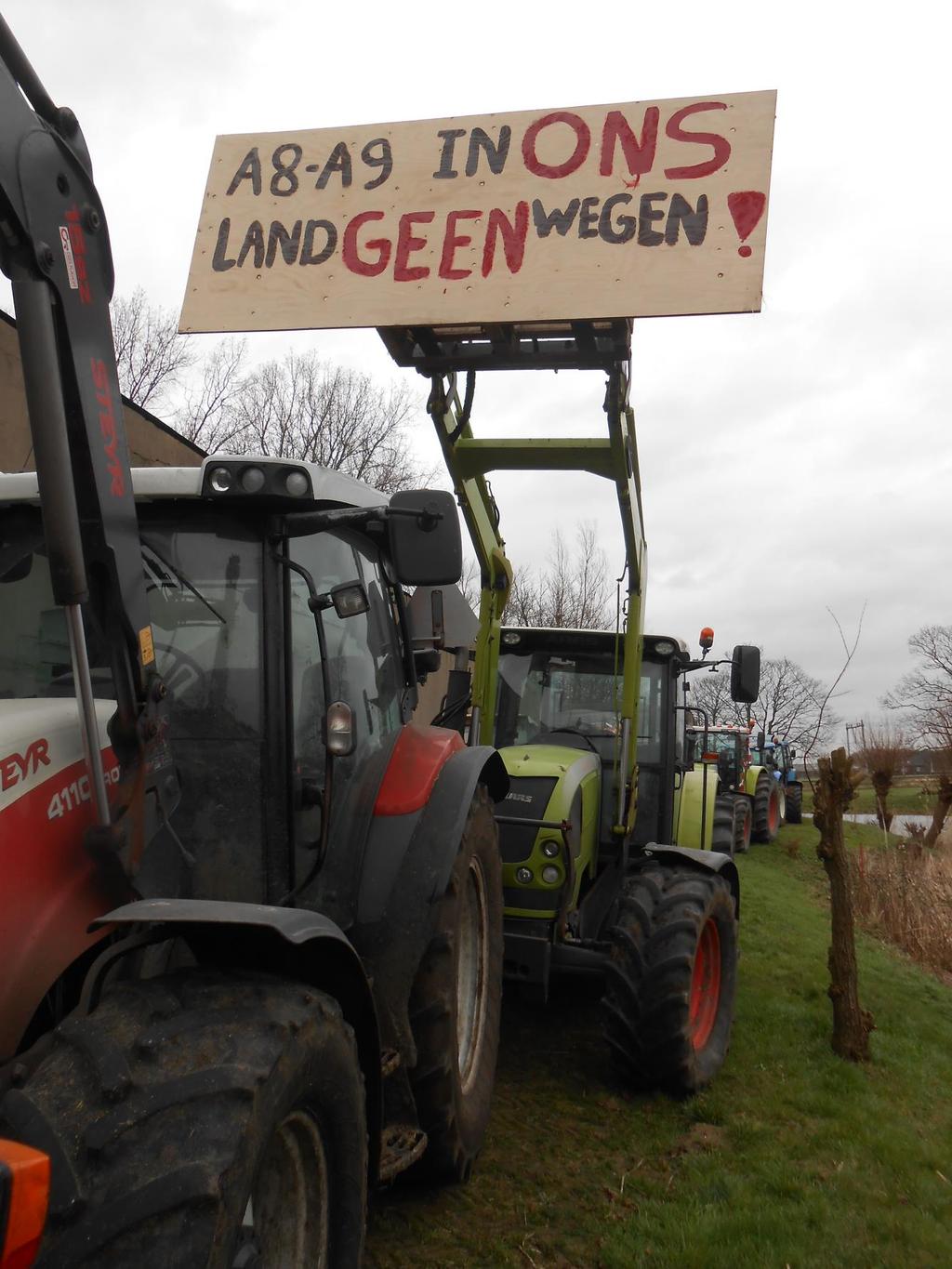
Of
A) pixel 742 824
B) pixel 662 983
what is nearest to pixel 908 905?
pixel 742 824

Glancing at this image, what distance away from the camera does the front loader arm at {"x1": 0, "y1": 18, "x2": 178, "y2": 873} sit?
219 centimetres

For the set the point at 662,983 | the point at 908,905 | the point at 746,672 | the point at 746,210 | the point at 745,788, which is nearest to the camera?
the point at 746,210

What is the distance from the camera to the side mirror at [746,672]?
694 centimetres

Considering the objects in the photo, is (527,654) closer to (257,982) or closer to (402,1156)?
(402,1156)

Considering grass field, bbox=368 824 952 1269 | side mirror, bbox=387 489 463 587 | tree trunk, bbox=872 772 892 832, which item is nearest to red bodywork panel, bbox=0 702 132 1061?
side mirror, bbox=387 489 463 587

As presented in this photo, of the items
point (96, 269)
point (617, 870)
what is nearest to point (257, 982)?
point (96, 269)

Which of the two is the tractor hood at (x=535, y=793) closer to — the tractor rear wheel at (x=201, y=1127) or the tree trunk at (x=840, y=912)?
the tree trunk at (x=840, y=912)

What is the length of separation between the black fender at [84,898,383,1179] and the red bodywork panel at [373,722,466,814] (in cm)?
85

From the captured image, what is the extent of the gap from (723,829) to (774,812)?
615 centimetres

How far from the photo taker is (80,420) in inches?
92.8

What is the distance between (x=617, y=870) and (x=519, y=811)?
117 centimetres

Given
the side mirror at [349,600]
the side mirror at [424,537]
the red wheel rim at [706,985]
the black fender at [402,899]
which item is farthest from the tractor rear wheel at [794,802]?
the side mirror at [424,537]

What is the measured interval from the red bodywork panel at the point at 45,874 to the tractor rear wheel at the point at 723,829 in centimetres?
1210

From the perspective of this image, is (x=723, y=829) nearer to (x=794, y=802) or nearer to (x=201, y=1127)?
(x=794, y=802)
